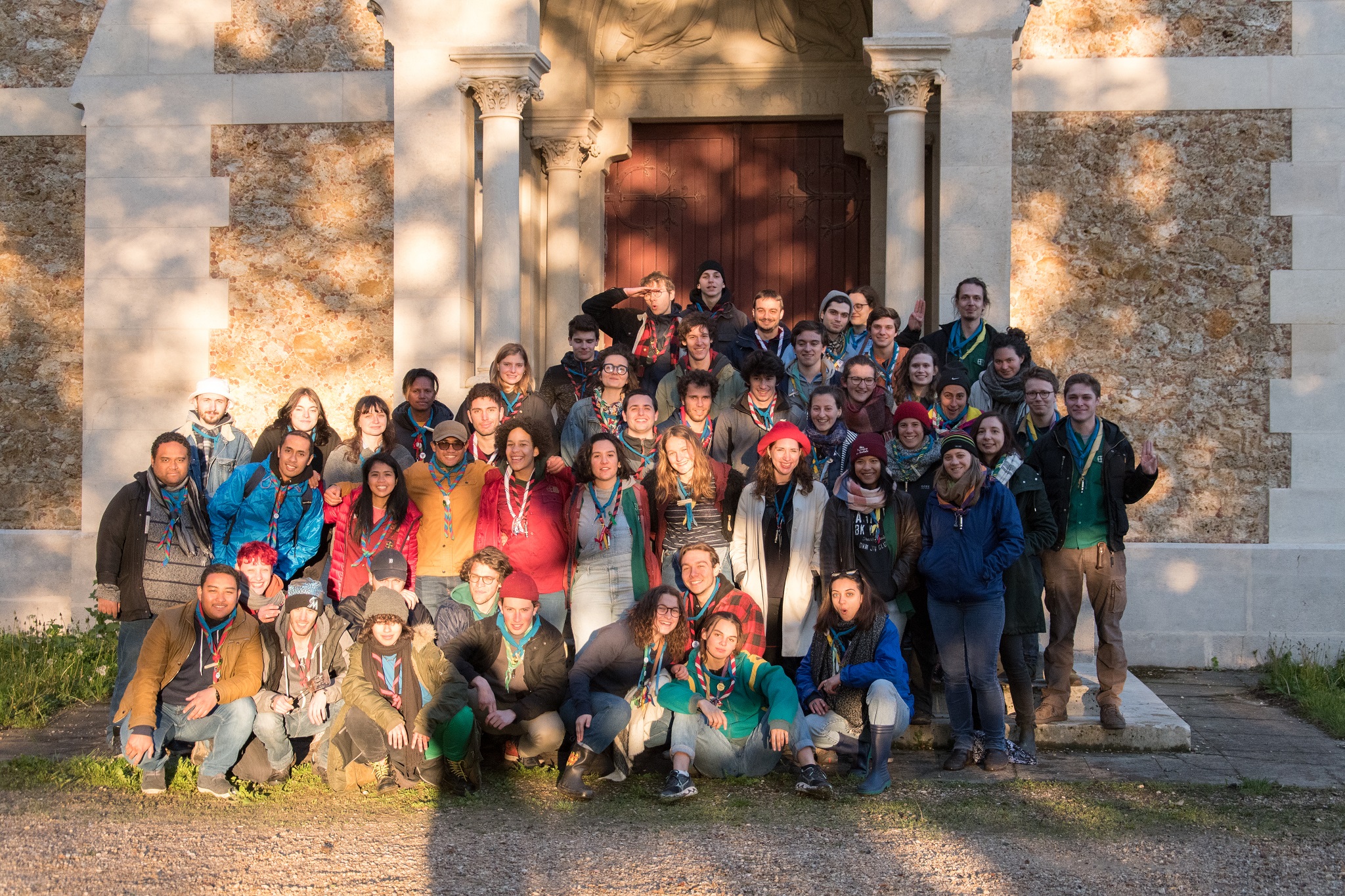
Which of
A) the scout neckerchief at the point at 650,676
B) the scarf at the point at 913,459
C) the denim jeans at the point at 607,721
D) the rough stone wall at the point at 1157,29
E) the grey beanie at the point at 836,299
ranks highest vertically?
the rough stone wall at the point at 1157,29

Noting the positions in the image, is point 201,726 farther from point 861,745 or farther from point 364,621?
point 861,745

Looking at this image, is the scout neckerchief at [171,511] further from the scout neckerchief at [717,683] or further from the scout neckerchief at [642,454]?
the scout neckerchief at [717,683]

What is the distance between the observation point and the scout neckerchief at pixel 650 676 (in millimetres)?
5535

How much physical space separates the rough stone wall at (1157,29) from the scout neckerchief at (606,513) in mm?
4486

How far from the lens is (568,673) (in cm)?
565

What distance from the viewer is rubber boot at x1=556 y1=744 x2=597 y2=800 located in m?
5.27

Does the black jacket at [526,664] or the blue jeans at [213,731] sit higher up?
the black jacket at [526,664]

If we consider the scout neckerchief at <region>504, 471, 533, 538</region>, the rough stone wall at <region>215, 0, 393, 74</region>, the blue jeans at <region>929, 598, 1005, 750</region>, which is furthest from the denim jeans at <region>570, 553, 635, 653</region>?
the rough stone wall at <region>215, 0, 393, 74</region>

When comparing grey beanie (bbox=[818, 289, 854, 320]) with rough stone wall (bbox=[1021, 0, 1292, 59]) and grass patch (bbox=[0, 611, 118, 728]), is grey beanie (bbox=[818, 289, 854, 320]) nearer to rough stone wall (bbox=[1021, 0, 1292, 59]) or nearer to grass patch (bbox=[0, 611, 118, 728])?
rough stone wall (bbox=[1021, 0, 1292, 59])

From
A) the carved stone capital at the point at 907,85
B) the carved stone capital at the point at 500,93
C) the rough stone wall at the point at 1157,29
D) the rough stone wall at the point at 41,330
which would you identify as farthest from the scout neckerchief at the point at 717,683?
the rough stone wall at the point at 41,330

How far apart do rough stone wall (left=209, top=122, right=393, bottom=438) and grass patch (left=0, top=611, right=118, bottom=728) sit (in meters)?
1.88

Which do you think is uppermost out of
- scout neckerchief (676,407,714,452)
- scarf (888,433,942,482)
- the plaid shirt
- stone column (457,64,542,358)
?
stone column (457,64,542,358)

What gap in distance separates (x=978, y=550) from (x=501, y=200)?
3.81 meters

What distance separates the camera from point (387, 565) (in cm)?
594
